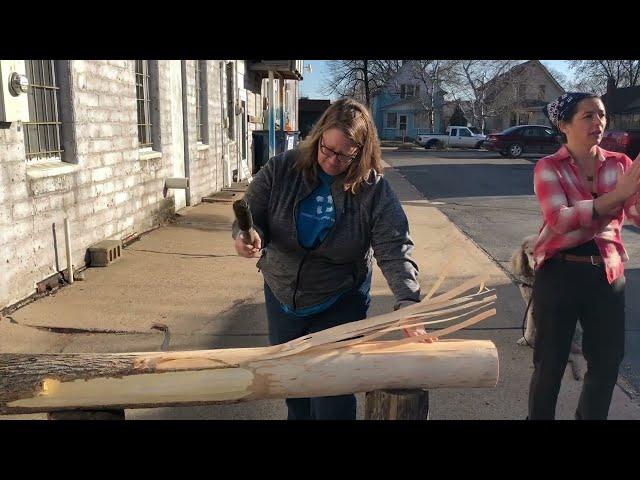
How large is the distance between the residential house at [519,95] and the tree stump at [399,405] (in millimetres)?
46399

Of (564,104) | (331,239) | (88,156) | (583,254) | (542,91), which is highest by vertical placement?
(542,91)

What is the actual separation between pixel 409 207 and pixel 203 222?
4.51 m

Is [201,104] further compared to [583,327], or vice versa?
[201,104]

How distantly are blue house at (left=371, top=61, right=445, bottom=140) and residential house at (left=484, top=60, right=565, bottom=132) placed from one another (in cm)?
425

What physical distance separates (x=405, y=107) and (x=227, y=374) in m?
50.2

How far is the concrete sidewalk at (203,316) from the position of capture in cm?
350

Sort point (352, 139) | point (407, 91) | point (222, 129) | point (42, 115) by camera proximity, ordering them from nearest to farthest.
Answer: point (352, 139), point (42, 115), point (222, 129), point (407, 91)

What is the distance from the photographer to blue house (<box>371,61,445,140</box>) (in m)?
48.5

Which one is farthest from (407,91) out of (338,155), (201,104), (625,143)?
(338,155)

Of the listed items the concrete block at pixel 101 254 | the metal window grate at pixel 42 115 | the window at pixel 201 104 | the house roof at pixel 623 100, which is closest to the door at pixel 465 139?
the house roof at pixel 623 100

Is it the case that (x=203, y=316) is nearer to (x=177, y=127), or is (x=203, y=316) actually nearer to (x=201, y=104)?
(x=177, y=127)

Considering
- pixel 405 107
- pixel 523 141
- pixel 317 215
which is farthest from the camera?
pixel 405 107

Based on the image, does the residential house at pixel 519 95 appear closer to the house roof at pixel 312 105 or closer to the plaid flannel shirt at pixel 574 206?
the house roof at pixel 312 105

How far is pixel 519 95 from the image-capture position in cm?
4622
